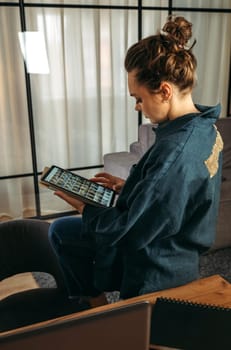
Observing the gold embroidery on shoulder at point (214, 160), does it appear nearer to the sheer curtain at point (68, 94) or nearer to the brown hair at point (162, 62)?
the brown hair at point (162, 62)

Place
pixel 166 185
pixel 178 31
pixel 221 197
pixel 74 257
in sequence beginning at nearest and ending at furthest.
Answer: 1. pixel 166 185
2. pixel 178 31
3. pixel 74 257
4. pixel 221 197

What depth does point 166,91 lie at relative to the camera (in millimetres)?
961

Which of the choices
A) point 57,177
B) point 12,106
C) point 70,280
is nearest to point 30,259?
point 70,280

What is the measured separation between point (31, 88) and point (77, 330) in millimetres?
2630

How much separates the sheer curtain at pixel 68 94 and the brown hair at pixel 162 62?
6.53 ft

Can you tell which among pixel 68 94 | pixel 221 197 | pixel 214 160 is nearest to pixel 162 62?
pixel 214 160

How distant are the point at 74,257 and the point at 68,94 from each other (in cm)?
187

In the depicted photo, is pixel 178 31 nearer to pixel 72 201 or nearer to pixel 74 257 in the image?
pixel 72 201

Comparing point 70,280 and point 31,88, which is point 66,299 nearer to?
point 70,280

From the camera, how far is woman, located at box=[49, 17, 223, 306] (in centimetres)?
91

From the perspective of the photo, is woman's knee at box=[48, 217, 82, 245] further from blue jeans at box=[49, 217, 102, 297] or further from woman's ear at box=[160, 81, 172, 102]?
woman's ear at box=[160, 81, 172, 102]

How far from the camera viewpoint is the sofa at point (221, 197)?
227 cm

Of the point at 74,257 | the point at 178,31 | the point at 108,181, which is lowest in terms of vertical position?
the point at 74,257

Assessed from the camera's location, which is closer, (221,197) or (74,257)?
(74,257)
